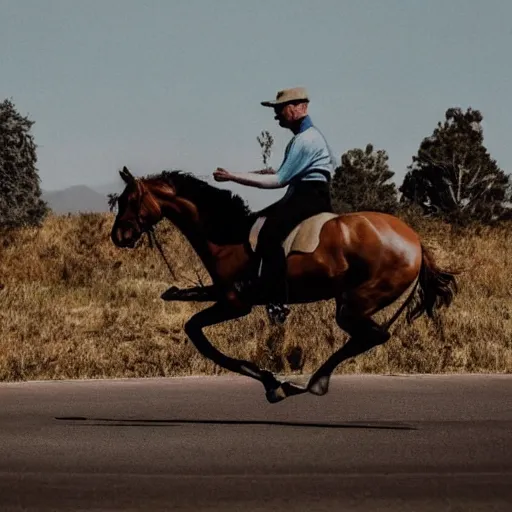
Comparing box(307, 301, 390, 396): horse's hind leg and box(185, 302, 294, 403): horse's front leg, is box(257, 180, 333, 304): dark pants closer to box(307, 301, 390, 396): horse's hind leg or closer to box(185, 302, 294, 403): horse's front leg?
box(185, 302, 294, 403): horse's front leg

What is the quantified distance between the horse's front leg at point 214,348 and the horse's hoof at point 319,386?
0.93 ft

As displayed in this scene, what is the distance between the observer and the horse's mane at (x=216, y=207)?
1205cm

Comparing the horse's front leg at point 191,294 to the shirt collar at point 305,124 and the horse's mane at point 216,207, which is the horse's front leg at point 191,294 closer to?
the horse's mane at point 216,207

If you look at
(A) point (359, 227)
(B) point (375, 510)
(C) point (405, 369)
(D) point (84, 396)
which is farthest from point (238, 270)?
(C) point (405, 369)

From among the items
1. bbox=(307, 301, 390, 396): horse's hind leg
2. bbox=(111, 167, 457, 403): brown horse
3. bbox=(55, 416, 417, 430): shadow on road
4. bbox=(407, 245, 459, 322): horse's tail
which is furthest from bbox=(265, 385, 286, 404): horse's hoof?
bbox=(55, 416, 417, 430): shadow on road

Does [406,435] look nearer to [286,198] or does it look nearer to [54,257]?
[286,198]

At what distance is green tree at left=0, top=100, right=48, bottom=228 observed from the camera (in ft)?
127

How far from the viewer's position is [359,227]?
12.0 metres

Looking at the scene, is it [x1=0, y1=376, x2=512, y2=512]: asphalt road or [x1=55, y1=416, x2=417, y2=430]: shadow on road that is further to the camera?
[x1=55, y1=416, x2=417, y2=430]: shadow on road

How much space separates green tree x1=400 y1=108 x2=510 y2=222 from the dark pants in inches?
2384

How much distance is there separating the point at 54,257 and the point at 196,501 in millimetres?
27069

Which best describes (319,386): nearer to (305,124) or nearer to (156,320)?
(305,124)

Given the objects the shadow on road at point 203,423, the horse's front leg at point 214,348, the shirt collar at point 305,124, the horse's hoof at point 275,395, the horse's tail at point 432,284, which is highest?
the shirt collar at point 305,124

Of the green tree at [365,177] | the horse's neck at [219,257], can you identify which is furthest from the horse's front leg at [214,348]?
the green tree at [365,177]
